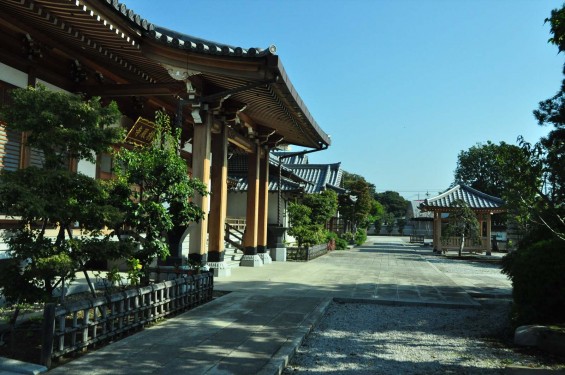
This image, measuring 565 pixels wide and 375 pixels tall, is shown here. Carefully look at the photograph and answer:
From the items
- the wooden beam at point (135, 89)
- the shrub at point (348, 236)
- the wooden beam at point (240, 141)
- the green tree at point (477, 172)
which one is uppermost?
the green tree at point (477, 172)

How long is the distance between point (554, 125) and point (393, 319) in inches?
206

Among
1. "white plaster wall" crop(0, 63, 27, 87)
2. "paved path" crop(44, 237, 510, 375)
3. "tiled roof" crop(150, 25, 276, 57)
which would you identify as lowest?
"paved path" crop(44, 237, 510, 375)

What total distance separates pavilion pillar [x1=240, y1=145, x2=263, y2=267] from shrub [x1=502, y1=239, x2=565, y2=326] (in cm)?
941

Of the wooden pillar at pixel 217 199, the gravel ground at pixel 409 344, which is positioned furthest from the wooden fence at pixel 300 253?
the gravel ground at pixel 409 344

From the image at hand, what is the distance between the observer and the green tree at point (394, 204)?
9900 cm

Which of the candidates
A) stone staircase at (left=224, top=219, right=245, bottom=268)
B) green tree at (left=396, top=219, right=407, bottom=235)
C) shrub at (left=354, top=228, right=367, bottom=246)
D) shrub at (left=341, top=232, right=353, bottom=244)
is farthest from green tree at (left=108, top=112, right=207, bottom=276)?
green tree at (left=396, top=219, right=407, bottom=235)

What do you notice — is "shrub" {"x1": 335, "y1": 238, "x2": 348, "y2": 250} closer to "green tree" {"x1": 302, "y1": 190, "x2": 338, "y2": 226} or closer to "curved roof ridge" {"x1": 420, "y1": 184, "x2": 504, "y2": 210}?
→ "curved roof ridge" {"x1": 420, "y1": 184, "x2": 504, "y2": 210}

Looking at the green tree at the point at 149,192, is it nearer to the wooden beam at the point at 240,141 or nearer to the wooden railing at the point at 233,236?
the wooden beam at the point at 240,141

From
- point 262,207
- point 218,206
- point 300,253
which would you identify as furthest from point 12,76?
point 300,253

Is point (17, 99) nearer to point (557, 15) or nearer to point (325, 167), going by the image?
point (557, 15)

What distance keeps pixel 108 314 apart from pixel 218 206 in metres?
6.27

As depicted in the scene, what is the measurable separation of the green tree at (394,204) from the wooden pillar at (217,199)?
90.3 metres

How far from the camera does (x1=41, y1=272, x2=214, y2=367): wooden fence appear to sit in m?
4.26

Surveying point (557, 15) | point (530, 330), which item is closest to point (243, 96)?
point (557, 15)
